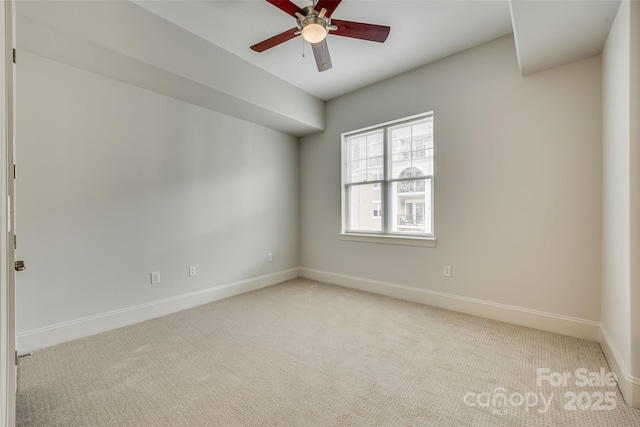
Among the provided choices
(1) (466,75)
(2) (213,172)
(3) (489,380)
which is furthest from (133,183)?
(1) (466,75)

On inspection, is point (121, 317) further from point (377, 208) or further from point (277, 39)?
point (377, 208)

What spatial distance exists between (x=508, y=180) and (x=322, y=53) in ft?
6.97

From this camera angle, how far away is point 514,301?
2.70m

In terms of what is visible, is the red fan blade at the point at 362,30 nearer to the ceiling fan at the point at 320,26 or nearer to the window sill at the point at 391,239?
the ceiling fan at the point at 320,26

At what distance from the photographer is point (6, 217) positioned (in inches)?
36.1

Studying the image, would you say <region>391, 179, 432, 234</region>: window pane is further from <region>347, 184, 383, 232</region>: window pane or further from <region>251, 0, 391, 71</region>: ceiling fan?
<region>251, 0, 391, 71</region>: ceiling fan

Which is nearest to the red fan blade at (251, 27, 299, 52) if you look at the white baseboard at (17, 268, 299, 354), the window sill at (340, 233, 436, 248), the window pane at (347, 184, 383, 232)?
the window pane at (347, 184, 383, 232)

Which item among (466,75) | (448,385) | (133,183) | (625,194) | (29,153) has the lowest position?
(448,385)

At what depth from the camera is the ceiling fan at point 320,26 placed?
1935mm

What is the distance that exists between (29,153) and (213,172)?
1607mm

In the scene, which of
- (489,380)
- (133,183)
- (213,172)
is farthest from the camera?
(213,172)

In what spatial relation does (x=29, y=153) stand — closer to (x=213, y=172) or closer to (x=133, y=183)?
(x=133, y=183)

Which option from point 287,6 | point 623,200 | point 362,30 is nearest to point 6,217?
point 287,6

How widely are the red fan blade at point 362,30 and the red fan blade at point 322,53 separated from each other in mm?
161
